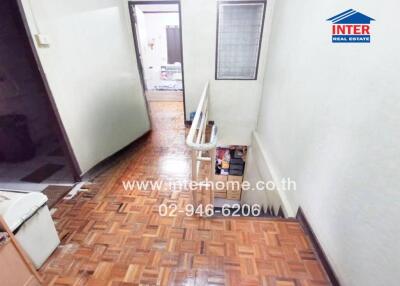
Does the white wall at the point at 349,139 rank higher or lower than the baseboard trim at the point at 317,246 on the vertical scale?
higher

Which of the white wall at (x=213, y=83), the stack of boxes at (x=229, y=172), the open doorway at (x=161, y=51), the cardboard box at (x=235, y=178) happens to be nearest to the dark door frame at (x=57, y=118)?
the white wall at (x=213, y=83)

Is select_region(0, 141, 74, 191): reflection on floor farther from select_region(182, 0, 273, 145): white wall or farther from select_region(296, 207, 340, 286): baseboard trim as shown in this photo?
select_region(296, 207, 340, 286): baseboard trim

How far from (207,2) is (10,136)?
321 centimetres

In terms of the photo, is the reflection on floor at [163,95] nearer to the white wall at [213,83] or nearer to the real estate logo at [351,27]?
the white wall at [213,83]

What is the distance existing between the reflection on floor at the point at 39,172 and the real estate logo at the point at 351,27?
2754 mm

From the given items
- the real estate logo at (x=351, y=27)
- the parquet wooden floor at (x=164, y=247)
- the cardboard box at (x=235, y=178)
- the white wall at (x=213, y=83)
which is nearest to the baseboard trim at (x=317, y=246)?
the parquet wooden floor at (x=164, y=247)

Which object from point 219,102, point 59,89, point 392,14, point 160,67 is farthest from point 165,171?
point 160,67

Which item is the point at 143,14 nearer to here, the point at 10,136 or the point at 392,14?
the point at 10,136

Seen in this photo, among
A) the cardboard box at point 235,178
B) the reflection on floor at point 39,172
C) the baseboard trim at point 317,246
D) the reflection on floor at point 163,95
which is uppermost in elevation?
the reflection on floor at point 163,95

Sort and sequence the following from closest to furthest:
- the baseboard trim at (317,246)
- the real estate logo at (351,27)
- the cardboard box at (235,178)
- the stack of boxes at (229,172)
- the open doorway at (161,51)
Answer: the real estate logo at (351,27)
the baseboard trim at (317,246)
the stack of boxes at (229,172)
the cardboard box at (235,178)
the open doorway at (161,51)

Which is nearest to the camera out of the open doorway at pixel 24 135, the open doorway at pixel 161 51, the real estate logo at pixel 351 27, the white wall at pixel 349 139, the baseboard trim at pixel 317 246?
the white wall at pixel 349 139

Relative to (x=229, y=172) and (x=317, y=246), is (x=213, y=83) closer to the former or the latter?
(x=229, y=172)

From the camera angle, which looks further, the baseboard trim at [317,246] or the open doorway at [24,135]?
the open doorway at [24,135]

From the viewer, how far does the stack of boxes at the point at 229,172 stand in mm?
4787
